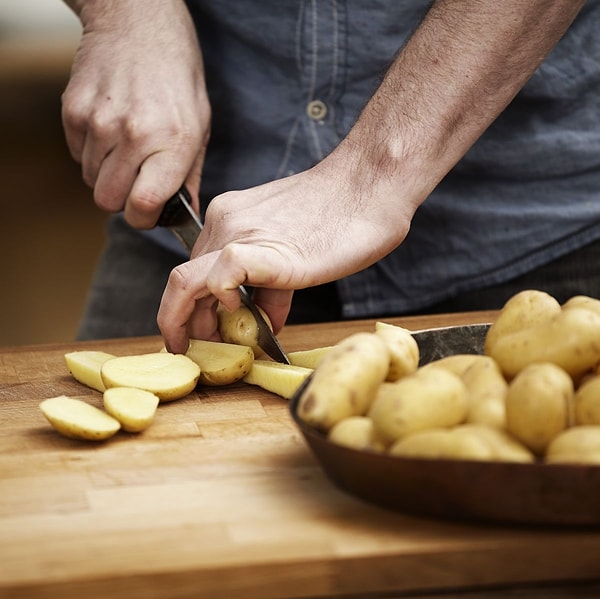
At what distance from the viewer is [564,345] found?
84 cm

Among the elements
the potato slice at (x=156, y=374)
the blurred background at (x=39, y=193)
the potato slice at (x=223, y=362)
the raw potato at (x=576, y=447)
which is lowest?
the blurred background at (x=39, y=193)

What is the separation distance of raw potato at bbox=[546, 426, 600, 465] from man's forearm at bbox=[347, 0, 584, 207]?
1.78 feet

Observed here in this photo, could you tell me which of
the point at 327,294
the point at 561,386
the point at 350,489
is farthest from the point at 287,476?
the point at 327,294

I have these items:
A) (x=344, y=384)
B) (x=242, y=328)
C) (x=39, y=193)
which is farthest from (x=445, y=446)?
(x=39, y=193)

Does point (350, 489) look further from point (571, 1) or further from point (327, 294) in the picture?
point (327, 294)

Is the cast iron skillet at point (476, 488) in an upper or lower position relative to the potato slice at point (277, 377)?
upper

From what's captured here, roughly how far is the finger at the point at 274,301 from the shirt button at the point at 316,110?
394 mm

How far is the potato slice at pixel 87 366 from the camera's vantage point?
3.75 ft

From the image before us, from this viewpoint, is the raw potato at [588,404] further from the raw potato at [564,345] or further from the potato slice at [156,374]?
the potato slice at [156,374]

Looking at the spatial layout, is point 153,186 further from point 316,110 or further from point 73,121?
point 316,110

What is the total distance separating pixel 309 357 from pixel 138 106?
47 cm

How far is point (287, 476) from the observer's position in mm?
868

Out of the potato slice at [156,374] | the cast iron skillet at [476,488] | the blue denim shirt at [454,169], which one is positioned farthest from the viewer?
the blue denim shirt at [454,169]

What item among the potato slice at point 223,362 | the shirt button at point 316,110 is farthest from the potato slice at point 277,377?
the shirt button at point 316,110
